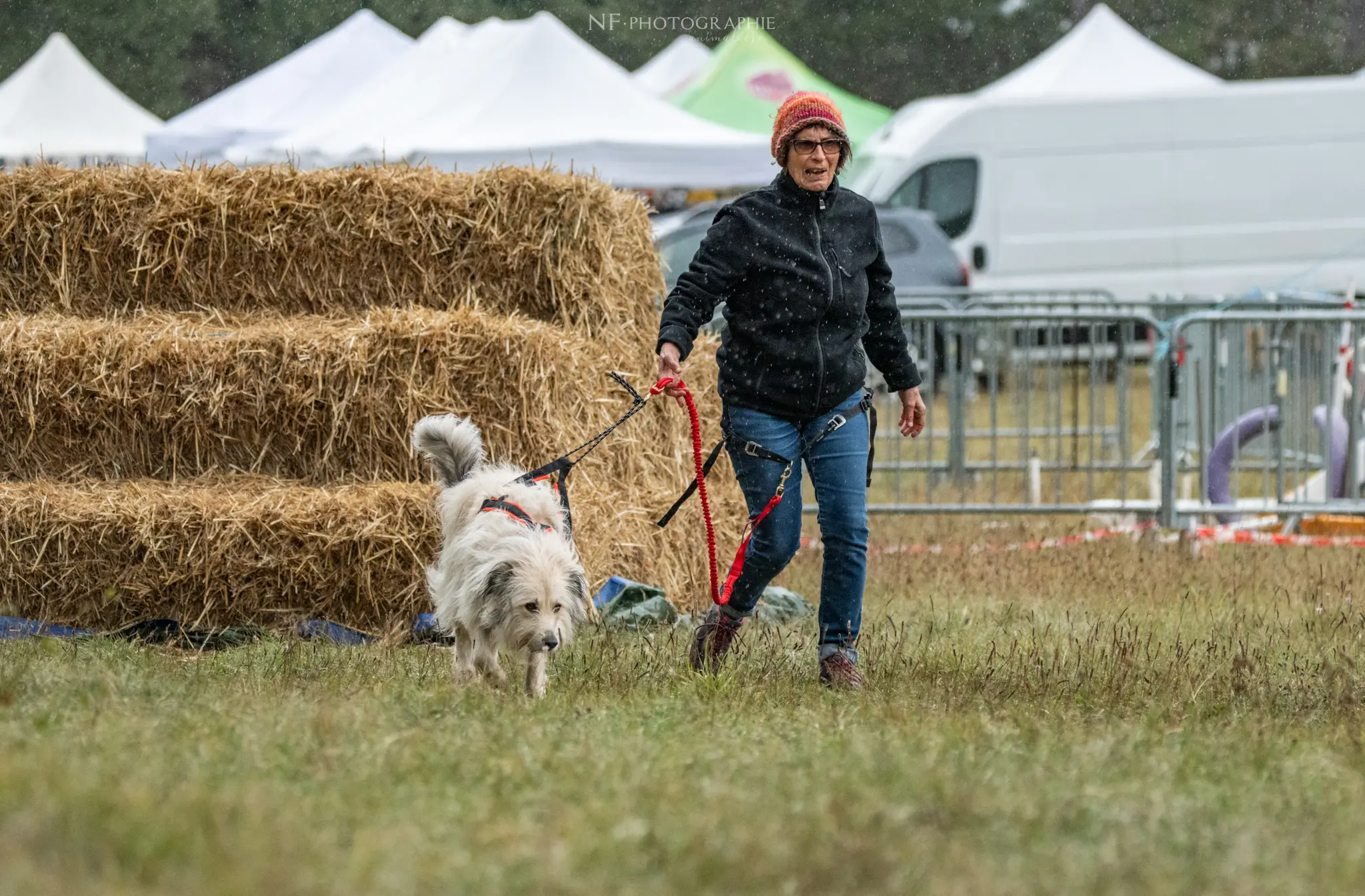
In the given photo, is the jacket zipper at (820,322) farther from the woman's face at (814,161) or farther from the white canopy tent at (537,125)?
the white canopy tent at (537,125)

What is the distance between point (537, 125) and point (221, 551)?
13859mm

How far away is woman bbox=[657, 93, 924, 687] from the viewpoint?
239 inches

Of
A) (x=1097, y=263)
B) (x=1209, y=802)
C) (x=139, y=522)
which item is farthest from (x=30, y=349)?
(x=1097, y=263)

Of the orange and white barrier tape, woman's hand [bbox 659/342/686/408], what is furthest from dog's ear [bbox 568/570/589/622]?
the orange and white barrier tape

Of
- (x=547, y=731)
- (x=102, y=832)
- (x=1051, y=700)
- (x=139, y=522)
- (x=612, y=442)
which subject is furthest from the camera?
(x=612, y=442)

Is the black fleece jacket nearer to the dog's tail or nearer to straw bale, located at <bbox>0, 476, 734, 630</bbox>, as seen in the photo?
the dog's tail

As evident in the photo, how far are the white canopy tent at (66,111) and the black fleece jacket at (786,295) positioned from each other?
70.5 ft

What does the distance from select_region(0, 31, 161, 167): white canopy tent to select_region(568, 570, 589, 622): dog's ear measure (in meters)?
21.4

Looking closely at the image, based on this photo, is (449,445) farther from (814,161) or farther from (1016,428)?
(1016,428)

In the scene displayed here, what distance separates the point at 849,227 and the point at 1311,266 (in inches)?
752

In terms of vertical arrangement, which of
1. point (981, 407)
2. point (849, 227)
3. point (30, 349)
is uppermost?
point (849, 227)

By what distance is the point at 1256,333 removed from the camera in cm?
1366

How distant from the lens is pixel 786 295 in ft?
19.9

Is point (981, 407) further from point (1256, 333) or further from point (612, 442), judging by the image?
point (612, 442)
